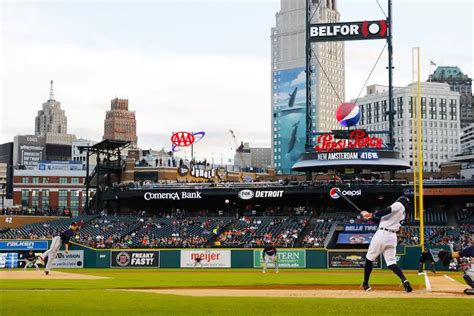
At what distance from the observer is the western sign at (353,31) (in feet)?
206

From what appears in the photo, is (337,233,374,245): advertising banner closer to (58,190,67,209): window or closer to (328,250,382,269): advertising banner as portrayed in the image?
(328,250,382,269): advertising banner

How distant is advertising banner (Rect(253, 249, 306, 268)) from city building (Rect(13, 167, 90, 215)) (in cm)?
8237

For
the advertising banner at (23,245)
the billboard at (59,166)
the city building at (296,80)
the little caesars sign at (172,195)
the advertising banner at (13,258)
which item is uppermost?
the city building at (296,80)

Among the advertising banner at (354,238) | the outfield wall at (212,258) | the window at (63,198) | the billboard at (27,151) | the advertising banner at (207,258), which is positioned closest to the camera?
the outfield wall at (212,258)

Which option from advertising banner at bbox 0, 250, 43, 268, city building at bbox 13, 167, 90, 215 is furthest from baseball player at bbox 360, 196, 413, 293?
city building at bbox 13, 167, 90, 215

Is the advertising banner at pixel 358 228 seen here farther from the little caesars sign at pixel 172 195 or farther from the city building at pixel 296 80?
the city building at pixel 296 80

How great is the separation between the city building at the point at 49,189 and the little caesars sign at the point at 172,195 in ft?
190

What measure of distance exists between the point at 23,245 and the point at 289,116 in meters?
132

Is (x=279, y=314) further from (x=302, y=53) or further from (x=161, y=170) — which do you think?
(x=302, y=53)

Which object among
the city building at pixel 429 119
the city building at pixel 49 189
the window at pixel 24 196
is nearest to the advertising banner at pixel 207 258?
the city building at pixel 49 189

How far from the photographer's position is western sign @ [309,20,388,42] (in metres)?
62.8

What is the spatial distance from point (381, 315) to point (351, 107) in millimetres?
51969

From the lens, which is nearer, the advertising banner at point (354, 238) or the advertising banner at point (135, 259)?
the advertising banner at point (135, 259)

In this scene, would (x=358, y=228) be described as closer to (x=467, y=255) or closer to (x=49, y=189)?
(x=467, y=255)
